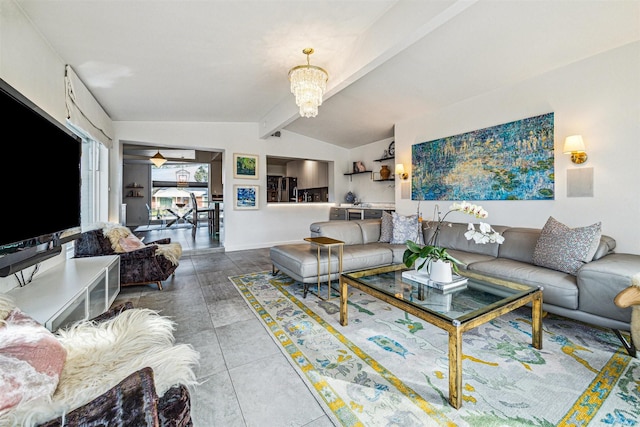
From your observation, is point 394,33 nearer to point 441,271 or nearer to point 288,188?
point 441,271

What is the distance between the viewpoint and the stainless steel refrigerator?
9.19 m

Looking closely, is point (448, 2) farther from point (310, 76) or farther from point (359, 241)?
point (359, 241)

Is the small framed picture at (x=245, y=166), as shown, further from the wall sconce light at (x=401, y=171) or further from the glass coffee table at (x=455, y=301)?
the glass coffee table at (x=455, y=301)

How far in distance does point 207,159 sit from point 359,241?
665 cm

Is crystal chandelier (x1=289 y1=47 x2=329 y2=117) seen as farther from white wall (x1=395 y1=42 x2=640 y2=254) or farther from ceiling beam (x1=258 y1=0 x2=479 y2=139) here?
white wall (x1=395 y1=42 x2=640 y2=254)

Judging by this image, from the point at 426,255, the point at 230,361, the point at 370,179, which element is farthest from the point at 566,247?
the point at 370,179

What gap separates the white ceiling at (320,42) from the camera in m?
2.19

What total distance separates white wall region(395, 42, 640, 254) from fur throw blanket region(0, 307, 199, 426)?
155 inches

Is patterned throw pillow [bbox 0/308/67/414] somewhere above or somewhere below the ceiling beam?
below

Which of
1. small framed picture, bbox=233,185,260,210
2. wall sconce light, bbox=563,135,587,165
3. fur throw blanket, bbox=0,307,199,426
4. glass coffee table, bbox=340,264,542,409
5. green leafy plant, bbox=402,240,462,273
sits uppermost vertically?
wall sconce light, bbox=563,135,587,165

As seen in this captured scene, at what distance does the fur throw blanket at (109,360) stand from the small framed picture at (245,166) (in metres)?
4.61

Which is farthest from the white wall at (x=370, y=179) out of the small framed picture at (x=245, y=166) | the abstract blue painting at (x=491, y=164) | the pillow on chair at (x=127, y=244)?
the pillow on chair at (x=127, y=244)

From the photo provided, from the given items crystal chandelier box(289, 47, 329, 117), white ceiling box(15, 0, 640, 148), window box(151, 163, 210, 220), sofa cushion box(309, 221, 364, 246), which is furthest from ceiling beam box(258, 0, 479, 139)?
window box(151, 163, 210, 220)

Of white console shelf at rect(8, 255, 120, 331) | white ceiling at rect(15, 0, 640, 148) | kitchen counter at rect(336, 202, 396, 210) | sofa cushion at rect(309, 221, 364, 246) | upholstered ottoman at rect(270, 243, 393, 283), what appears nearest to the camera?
white console shelf at rect(8, 255, 120, 331)
